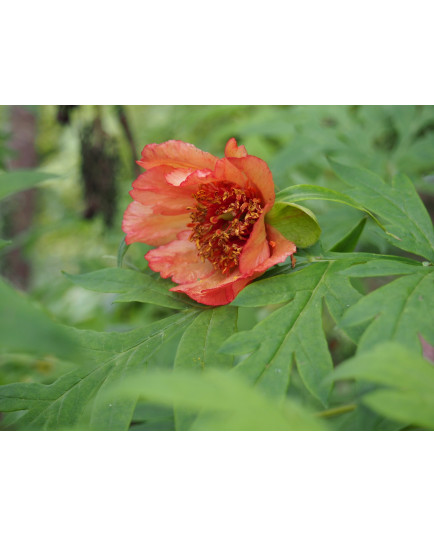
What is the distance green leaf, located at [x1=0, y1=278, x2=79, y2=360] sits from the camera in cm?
32

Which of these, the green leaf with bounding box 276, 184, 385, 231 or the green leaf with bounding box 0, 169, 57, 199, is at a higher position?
the green leaf with bounding box 0, 169, 57, 199

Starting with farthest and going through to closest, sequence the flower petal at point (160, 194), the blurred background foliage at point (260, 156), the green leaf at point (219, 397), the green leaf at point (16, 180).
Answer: the blurred background foliage at point (260, 156) → the flower petal at point (160, 194) → the green leaf at point (16, 180) → the green leaf at point (219, 397)

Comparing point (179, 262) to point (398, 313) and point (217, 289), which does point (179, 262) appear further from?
point (398, 313)

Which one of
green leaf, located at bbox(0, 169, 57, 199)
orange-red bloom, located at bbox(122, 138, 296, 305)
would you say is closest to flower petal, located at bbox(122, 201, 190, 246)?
orange-red bloom, located at bbox(122, 138, 296, 305)

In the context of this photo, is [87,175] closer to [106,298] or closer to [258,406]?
[106,298]

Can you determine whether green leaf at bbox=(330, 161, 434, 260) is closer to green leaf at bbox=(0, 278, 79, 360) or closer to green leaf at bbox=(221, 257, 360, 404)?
green leaf at bbox=(221, 257, 360, 404)

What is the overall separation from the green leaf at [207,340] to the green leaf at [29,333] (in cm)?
21

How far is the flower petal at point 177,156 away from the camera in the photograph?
610 millimetres

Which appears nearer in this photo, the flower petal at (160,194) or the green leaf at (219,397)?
the green leaf at (219,397)

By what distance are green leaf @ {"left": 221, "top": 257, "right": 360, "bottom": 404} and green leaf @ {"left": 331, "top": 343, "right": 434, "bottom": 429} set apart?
0.34 ft

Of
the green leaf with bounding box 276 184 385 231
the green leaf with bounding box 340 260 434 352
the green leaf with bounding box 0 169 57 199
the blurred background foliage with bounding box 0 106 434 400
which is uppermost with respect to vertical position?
the green leaf with bounding box 0 169 57 199

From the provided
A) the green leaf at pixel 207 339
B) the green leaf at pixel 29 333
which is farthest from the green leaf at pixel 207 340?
the green leaf at pixel 29 333

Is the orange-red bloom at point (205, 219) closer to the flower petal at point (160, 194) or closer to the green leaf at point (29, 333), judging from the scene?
the flower petal at point (160, 194)

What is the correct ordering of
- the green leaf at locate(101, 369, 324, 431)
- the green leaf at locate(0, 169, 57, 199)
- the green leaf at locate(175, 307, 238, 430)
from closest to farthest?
the green leaf at locate(101, 369, 324, 431), the green leaf at locate(0, 169, 57, 199), the green leaf at locate(175, 307, 238, 430)
